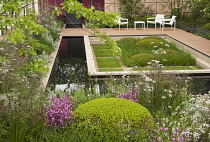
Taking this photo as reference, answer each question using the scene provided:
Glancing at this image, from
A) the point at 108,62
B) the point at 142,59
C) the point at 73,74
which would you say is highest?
the point at 142,59

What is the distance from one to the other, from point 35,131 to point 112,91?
79.9 inches

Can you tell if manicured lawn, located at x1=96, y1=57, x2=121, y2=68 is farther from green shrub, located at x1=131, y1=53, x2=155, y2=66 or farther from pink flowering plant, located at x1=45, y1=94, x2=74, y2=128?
pink flowering plant, located at x1=45, y1=94, x2=74, y2=128

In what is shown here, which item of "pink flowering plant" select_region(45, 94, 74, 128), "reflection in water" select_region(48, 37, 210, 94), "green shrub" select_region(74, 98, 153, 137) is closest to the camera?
"green shrub" select_region(74, 98, 153, 137)

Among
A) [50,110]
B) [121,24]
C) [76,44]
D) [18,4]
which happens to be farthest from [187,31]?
[18,4]

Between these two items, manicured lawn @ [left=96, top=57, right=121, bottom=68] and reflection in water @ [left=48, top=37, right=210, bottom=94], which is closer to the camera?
reflection in water @ [left=48, top=37, right=210, bottom=94]

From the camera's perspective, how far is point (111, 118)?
3.83 m

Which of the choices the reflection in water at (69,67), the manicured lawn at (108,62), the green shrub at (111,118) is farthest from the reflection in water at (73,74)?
the green shrub at (111,118)

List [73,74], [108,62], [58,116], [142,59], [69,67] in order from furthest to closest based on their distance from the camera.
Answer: [108,62], [142,59], [69,67], [73,74], [58,116]

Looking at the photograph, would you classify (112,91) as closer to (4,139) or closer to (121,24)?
(4,139)

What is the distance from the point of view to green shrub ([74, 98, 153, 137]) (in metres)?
3.75

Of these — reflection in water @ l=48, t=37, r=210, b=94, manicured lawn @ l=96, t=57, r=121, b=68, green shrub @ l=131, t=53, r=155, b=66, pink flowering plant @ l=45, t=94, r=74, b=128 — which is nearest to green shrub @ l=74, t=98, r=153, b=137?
pink flowering plant @ l=45, t=94, r=74, b=128

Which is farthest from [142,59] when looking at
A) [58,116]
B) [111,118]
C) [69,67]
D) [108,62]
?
[111,118]

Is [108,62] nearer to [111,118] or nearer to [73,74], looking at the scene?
[73,74]

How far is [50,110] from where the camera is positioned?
4.10 meters
